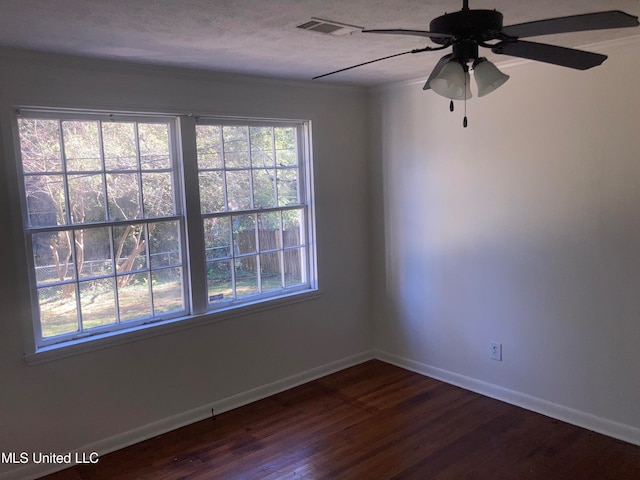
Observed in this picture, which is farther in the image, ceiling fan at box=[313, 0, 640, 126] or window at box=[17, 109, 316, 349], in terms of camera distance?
window at box=[17, 109, 316, 349]

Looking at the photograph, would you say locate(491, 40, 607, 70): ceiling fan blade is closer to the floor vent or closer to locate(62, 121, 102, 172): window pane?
the floor vent

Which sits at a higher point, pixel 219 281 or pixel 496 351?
pixel 219 281

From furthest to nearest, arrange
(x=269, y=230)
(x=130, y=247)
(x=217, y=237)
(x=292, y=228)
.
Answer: (x=292, y=228), (x=269, y=230), (x=217, y=237), (x=130, y=247)

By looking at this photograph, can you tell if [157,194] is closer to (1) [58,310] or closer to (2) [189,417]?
(1) [58,310]

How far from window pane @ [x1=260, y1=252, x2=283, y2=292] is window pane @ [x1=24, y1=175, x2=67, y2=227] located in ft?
4.72

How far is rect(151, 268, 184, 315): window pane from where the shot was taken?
11.5ft

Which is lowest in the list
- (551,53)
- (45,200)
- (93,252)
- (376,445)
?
(376,445)

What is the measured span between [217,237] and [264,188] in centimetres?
53

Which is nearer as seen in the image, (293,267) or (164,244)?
(164,244)

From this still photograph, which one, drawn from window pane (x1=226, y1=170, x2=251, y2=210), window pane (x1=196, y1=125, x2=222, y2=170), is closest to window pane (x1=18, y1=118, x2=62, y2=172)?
window pane (x1=196, y1=125, x2=222, y2=170)

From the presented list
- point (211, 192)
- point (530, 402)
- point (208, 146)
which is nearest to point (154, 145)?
point (208, 146)

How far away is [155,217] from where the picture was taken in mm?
3443

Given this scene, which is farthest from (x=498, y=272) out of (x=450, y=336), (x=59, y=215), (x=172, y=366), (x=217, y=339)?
(x=59, y=215)

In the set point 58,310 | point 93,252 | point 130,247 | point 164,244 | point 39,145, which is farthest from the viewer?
point 164,244
